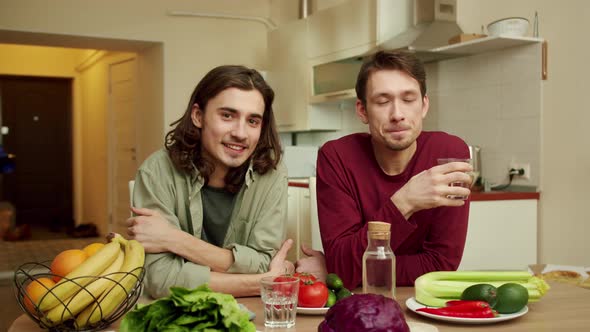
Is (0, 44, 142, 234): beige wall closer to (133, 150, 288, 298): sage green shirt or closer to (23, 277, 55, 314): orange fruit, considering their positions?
(133, 150, 288, 298): sage green shirt

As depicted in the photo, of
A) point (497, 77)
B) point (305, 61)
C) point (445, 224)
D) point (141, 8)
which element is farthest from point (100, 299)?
point (141, 8)

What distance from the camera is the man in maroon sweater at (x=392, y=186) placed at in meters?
1.52

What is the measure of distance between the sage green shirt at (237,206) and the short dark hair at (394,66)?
0.37m

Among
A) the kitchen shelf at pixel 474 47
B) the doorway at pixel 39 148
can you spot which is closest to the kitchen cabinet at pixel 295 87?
the kitchen shelf at pixel 474 47

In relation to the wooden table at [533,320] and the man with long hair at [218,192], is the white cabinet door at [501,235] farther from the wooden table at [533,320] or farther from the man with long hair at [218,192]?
the wooden table at [533,320]

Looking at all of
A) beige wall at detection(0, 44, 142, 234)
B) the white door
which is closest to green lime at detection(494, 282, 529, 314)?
the white door

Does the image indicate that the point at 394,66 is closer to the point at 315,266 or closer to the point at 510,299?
the point at 315,266

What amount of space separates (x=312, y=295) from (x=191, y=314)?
35 centimetres

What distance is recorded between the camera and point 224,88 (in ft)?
5.67

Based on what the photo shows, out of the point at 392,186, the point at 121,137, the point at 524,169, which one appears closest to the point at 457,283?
the point at 392,186

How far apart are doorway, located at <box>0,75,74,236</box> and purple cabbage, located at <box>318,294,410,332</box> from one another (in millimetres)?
8398

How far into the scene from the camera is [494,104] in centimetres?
350

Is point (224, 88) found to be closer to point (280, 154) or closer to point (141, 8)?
point (280, 154)

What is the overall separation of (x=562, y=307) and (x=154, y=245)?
2.98ft
